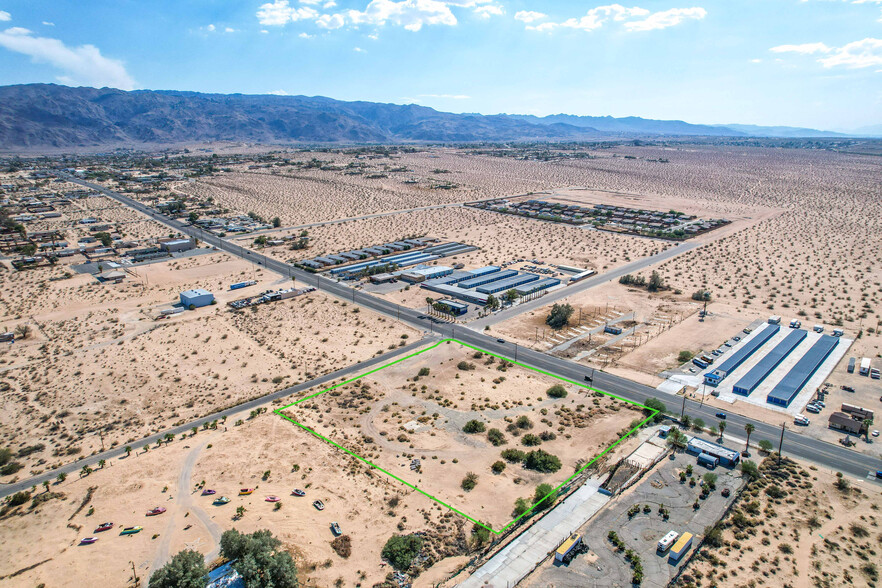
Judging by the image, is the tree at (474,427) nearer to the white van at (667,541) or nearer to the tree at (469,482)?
the tree at (469,482)

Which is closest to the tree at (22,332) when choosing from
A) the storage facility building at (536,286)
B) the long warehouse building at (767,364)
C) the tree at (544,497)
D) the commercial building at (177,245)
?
the commercial building at (177,245)

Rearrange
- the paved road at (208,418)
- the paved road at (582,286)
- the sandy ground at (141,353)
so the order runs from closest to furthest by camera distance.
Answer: the paved road at (208,418), the sandy ground at (141,353), the paved road at (582,286)

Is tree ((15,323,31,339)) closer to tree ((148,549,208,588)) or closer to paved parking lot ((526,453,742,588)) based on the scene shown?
tree ((148,549,208,588))

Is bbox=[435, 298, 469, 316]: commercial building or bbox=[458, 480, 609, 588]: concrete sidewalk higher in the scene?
bbox=[435, 298, 469, 316]: commercial building

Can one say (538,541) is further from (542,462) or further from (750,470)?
(750,470)

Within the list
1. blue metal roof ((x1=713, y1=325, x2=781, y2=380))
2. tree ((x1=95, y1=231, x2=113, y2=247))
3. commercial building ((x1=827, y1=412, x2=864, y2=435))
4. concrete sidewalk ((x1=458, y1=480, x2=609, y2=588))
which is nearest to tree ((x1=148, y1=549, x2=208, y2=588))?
concrete sidewalk ((x1=458, y1=480, x2=609, y2=588))

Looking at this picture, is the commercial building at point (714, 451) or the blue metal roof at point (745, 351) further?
the blue metal roof at point (745, 351)

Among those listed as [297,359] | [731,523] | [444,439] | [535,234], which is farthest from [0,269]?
[731,523]

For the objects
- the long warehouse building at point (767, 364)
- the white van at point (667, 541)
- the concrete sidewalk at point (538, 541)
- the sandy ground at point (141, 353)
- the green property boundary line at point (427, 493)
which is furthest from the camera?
the long warehouse building at point (767, 364)
